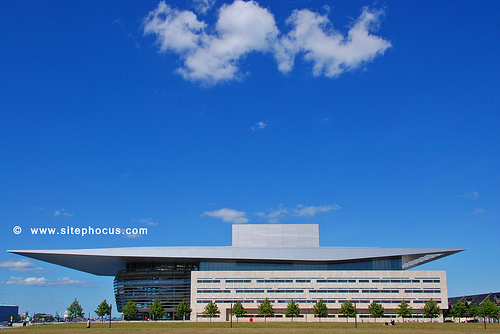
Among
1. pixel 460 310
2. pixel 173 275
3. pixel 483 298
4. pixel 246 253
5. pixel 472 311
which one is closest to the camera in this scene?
pixel 460 310

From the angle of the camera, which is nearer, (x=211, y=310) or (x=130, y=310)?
(x=211, y=310)

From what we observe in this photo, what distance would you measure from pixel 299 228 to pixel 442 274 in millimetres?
23732

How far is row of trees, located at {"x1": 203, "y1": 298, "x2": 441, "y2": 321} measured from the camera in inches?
2717

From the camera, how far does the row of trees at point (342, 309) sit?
69.0 metres

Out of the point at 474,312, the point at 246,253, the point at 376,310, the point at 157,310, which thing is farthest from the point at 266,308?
A: the point at 474,312

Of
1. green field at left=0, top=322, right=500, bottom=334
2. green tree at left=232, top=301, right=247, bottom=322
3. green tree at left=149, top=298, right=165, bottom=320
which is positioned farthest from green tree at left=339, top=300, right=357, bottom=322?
green tree at left=149, top=298, right=165, bottom=320

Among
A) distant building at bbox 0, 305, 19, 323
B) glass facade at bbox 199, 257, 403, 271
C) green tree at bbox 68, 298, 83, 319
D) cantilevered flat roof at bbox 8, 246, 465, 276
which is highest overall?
cantilevered flat roof at bbox 8, 246, 465, 276

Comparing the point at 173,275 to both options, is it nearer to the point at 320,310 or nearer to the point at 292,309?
the point at 292,309

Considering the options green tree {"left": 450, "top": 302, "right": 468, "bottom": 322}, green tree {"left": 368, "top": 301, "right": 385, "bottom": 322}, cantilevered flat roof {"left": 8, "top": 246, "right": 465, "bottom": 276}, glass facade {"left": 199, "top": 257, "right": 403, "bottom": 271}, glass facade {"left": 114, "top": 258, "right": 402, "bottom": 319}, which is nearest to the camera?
green tree {"left": 368, "top": 301, "right": 385, "bottom": 322}

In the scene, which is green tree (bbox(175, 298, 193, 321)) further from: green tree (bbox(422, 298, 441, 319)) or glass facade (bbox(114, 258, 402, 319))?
green tree (bbox(422, 298, 441, 319))

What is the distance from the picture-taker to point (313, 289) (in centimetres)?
7462

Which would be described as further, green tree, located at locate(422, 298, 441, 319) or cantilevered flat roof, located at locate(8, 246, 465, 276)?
cantilevered flat roof, located at locate(8, 246, 465, 276)

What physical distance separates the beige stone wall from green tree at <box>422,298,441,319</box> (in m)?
2.46

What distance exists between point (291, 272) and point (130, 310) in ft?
90.0
